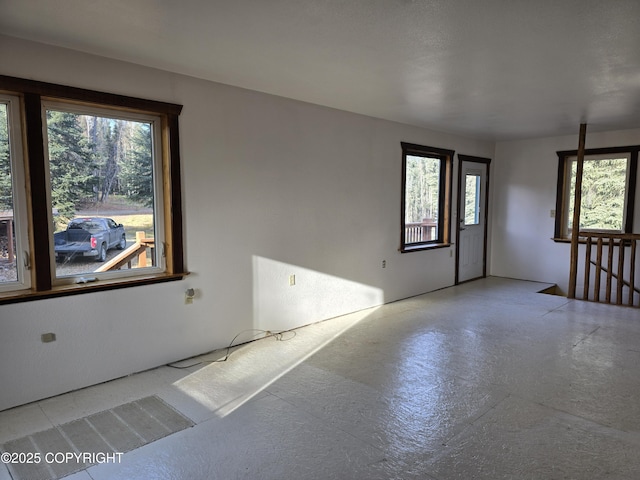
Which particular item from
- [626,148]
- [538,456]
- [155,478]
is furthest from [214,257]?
[626,148]

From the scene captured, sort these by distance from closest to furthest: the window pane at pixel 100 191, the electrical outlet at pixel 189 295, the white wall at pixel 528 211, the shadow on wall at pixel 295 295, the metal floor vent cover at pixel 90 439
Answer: the metal floor vent cover at pixel 90 439 < the window pane at pixel 100 191 < the electrical outlet at pixel 189 295 < the shadow on wall at pixel 295 295 < the white wall at pixel 528 211

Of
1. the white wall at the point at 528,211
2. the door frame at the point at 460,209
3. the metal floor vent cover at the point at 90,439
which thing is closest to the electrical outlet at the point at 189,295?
the metal floor vent cover at the point at 90,439

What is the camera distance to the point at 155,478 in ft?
6.94

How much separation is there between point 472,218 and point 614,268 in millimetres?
2150

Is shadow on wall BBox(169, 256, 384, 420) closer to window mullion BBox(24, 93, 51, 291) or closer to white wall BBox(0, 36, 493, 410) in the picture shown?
white wall BBox(0, 36, 493, 410)

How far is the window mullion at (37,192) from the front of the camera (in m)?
2.78

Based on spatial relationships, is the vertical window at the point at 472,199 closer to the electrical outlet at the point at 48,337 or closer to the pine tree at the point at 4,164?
the electrical outlet at the point at 48,337

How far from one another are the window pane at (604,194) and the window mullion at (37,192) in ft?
23.0

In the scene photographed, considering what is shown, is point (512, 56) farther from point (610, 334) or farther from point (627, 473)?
point (610, 334)

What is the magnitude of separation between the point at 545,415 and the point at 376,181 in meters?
3.29

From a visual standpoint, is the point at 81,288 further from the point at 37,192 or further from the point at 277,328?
the point at 277,328

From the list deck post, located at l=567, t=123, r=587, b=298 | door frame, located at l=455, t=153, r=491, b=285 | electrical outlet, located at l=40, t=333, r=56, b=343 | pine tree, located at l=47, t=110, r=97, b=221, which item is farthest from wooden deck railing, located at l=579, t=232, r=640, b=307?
electrical outlet, located at l=40, t=333, r=56, b=343

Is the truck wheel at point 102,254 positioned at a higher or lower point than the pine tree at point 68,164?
lower

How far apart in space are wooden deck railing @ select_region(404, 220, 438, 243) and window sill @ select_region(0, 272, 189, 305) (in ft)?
11.5
